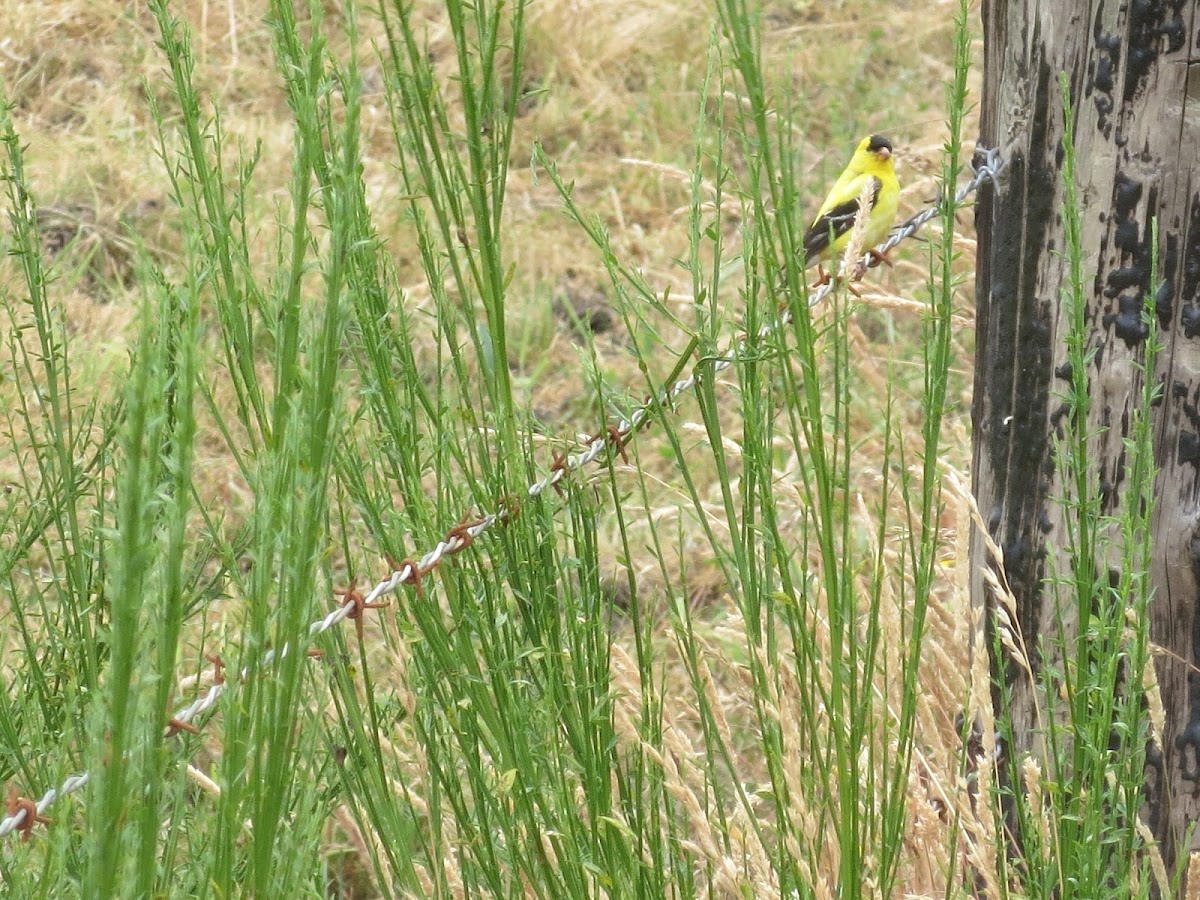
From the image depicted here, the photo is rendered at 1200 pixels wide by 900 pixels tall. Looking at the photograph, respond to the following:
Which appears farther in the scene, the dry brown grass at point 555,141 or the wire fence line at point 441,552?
the dry brown grass at point 555,141

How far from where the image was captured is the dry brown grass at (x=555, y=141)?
4.56m

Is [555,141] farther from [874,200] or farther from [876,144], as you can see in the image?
[874,200]

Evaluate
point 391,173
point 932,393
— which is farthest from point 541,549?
point 391,173

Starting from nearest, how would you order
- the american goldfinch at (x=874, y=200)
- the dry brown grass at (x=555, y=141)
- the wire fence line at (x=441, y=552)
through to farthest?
the wire fence line at (x=441, y=552) → the american goldfinch at (x=874, y=200) → the dry brown grass at (x=555, y=141)

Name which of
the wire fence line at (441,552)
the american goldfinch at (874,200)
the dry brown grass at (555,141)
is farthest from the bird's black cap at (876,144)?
the wire fence line at (441,552)

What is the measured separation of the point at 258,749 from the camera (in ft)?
2.82

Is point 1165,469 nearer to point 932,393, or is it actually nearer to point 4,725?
point 932,393

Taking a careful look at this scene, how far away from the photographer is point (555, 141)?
6074 millimetres

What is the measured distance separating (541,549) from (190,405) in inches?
28.0

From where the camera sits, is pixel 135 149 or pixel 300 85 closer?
pixel 300 85

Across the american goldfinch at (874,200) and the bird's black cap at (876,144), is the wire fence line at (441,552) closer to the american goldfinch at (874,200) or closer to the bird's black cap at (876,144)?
the american goldfinch at (874,200)

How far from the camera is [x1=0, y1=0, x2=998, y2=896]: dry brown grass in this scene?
456cm

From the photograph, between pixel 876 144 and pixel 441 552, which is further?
pixel 876 144

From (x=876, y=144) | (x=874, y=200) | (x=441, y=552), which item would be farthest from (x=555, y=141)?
(x=441, y=552)
